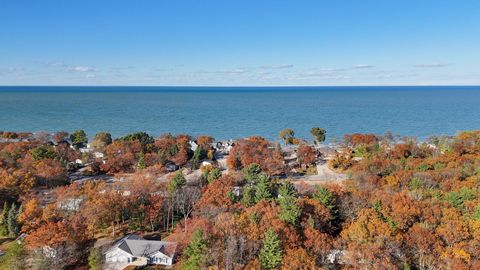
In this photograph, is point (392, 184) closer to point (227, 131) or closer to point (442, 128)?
point (227, 131)

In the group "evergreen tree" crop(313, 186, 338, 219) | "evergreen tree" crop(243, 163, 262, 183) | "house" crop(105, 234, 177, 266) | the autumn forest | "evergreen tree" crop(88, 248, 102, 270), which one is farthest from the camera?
"evergreen tree" crop(243, 163, 262, 183)

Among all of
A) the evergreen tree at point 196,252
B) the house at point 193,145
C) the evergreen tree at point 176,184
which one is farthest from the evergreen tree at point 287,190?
the house at point 193,145

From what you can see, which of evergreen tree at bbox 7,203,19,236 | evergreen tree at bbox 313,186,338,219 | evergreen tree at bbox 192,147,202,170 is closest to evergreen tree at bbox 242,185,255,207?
evergreen tree at bbox 313,186,338,219

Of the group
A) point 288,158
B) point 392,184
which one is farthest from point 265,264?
point 288,158

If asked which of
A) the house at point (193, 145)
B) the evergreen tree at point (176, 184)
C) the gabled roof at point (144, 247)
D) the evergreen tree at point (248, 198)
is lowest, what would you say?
the gabled roof at point (144, 247)

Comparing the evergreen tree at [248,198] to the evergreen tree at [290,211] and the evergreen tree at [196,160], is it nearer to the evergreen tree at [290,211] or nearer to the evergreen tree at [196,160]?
the evergreen tree at [290,211]

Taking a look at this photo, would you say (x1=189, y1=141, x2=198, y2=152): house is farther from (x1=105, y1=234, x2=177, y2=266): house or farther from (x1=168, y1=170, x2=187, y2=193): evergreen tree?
(x1=105, y1=234, x2=177, y2=266): house
